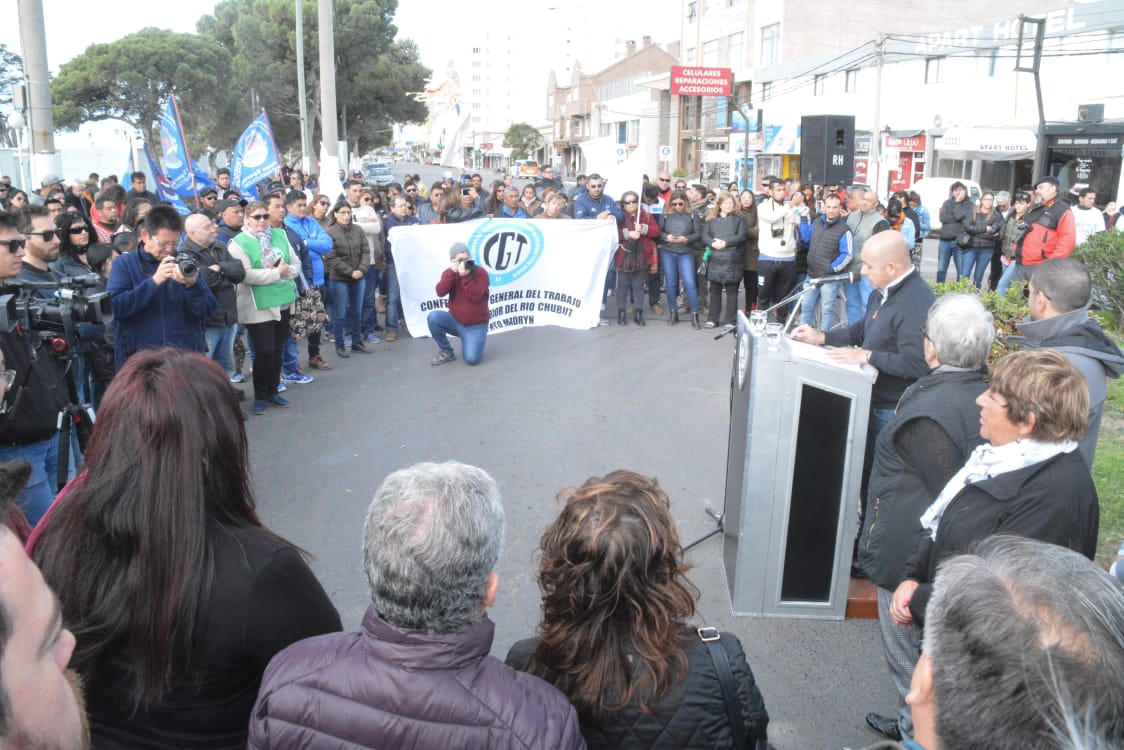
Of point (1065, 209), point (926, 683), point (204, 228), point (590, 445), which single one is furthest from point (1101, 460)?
point (204, 228)

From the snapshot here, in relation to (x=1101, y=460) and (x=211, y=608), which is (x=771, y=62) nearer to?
(x=1101, y=460)

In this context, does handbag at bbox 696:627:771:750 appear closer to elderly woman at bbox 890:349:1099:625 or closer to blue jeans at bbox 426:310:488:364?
elderly woman at bbox 890:349:1099:625

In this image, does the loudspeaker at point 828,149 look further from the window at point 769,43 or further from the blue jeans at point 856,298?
the window at point 769,43

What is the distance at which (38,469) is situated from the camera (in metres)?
4.03

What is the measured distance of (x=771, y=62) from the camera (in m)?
51.4

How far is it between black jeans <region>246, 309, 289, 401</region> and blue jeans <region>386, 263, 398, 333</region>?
2977 mm

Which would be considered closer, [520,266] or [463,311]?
[463,311]

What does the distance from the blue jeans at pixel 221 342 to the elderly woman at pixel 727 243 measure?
6.29 metres

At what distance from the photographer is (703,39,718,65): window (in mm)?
57625

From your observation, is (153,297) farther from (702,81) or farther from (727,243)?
(702,81)

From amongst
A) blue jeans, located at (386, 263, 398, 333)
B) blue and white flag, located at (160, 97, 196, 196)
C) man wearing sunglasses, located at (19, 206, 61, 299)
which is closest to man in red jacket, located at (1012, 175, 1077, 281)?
blue jeans, located at (386, 263, 398, 333)

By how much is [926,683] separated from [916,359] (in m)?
3.17

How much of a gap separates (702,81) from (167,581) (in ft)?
163

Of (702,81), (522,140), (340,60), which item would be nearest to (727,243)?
(340,60)
